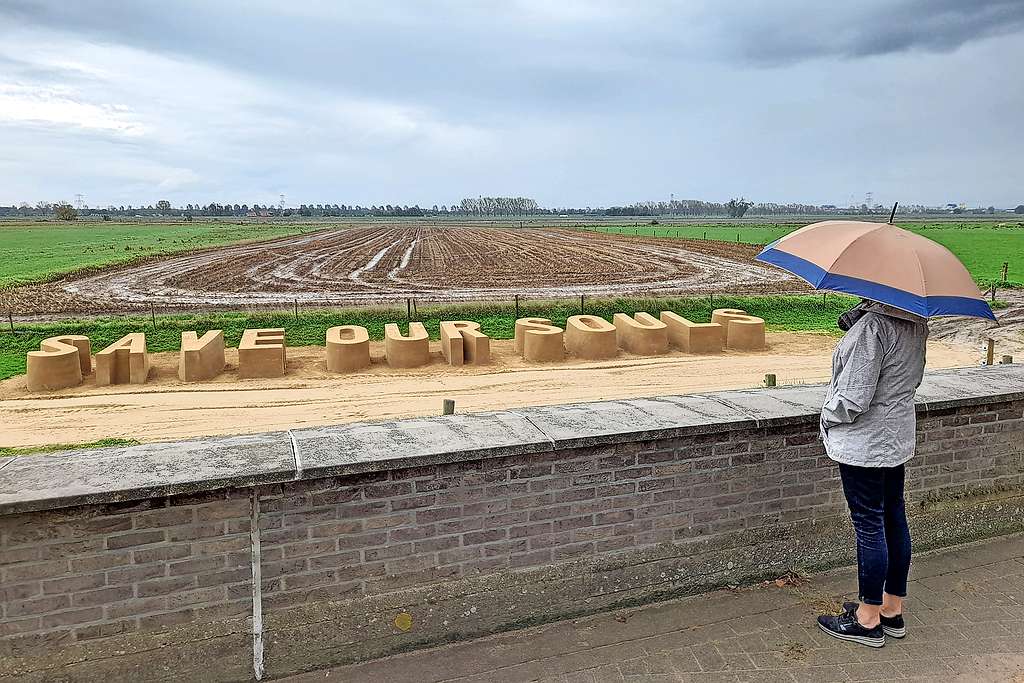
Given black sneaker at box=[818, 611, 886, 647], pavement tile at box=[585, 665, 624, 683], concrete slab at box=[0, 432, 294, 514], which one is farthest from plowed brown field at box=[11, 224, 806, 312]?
concrete slab at box=[0, 432, 294, 514]

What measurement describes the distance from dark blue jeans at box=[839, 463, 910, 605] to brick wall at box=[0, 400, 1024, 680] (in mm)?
543

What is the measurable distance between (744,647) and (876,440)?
3.52 feet

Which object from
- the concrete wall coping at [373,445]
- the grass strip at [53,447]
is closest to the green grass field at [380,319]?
the grass strip at [53,447]

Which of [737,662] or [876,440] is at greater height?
[876,440]

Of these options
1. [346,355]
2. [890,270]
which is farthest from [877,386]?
[346,355]

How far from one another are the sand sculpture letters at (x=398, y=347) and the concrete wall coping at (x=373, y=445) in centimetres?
1247

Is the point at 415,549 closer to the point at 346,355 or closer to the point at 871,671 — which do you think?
the point at 871,671

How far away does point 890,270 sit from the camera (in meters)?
3.03

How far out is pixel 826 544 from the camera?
396 centimetres

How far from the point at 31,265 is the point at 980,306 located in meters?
45.9

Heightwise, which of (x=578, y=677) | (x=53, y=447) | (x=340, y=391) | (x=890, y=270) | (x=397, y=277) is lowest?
(x=53, y=447)

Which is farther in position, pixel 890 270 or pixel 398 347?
pixel 398 347

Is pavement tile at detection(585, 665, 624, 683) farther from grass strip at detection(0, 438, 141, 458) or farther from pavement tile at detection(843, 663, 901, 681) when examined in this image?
grass strip at detection(0, 438, 141, 458)

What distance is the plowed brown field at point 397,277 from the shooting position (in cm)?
2706
